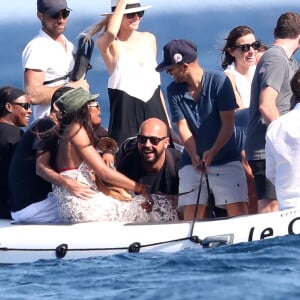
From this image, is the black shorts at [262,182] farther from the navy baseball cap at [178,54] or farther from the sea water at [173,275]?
the navy baseball cap at [178,54]

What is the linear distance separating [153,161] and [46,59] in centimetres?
124

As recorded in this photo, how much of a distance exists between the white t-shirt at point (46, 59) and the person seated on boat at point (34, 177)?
27.3 inches

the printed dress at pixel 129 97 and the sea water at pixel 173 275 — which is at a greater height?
the printed dress at pixel 129 97

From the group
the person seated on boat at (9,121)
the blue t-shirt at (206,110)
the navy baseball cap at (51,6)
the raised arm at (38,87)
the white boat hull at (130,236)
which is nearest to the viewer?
the white boat hull at (130,236)

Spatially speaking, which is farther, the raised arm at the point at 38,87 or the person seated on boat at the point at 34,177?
the raised arm at the point at 38,87

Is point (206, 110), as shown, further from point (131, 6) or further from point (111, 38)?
point (131, 6)

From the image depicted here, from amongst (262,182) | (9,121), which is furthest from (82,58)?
(262,182)

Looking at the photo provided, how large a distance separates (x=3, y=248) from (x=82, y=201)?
1.97ft

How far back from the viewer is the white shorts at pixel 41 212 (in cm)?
1066

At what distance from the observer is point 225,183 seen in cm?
1057

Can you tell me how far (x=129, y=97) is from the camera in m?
11.2

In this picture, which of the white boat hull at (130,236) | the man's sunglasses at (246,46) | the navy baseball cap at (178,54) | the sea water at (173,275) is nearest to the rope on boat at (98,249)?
the white boat hull at (130,236)

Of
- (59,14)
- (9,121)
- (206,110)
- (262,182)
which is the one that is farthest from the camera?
(59,14)

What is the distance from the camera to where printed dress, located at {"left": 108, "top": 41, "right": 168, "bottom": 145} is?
11195 mm
